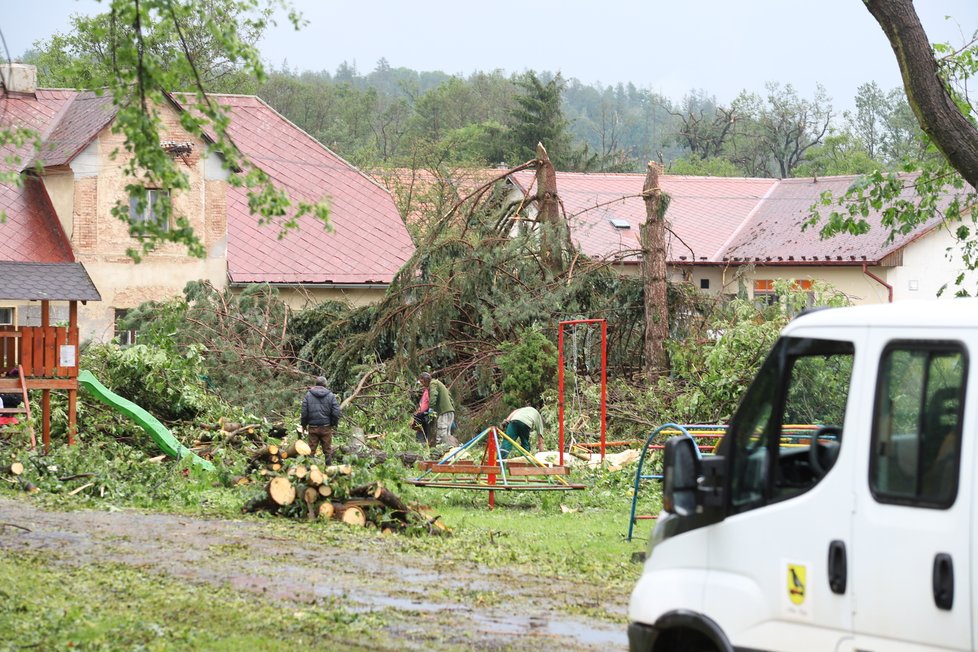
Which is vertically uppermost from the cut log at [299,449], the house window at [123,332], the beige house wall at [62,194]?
the beige house wall at [62,194]

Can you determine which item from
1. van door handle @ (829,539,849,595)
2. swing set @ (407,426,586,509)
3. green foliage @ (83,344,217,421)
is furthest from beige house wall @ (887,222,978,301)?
van door handle @ (829,539,849,595)

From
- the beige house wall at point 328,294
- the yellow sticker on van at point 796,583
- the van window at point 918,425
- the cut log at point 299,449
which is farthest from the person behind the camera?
the beige house wall at point 328,294

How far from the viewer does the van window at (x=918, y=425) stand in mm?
4645

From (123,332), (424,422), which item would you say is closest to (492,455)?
(424,422)

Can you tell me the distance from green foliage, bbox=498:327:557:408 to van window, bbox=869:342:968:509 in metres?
17.0

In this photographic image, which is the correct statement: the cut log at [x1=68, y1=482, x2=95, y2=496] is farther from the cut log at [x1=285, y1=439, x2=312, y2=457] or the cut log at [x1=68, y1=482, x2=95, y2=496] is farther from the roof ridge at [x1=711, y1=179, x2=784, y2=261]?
the roof ridge at [x1=711, y1=179, x2=784, y2=261]

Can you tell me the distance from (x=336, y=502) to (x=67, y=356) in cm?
715

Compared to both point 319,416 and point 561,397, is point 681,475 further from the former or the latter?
point 319,416

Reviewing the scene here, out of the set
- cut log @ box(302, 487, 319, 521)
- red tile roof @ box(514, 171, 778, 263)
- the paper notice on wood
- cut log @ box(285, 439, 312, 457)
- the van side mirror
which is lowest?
cut log @ box(302, 487, 319, 521)

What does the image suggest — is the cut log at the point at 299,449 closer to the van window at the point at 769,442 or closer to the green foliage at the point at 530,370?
the green foliage at the point at 530,370

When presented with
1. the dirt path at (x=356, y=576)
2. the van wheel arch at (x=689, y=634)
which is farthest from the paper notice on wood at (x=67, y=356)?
the van wheel arch at (x=689, y=634)

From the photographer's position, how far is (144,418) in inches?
791

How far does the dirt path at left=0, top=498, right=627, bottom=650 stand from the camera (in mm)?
8643

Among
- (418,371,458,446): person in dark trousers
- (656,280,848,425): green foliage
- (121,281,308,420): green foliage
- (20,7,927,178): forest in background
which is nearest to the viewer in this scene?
(656,280,848,425): green foliage
